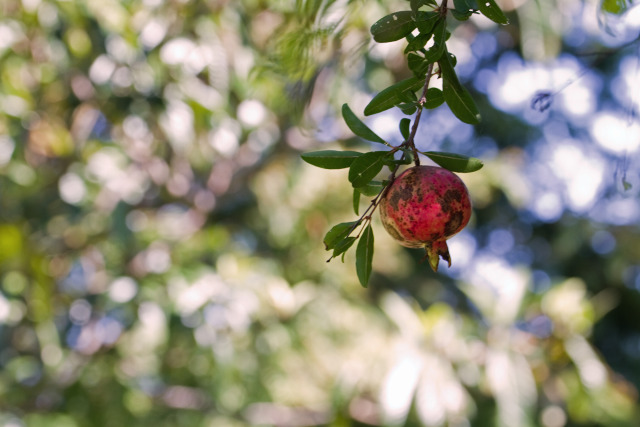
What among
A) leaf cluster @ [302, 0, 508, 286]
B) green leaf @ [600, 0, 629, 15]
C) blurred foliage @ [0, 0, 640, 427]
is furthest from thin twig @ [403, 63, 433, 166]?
blurred foliage @ [0, 0, 640, 427]

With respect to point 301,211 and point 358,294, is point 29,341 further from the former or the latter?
point 358,294

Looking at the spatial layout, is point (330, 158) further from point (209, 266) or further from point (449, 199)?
point (209, 266)

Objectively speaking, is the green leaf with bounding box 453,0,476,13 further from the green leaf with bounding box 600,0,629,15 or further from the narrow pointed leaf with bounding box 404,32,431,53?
the green leaf with bounding box 600,0,629,15

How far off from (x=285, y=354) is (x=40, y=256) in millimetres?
830

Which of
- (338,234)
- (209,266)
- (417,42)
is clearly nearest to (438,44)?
(417,42)

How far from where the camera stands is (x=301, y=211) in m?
2.28

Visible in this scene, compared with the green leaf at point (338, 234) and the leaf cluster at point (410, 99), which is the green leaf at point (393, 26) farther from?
the green leaf at point (338, 234)

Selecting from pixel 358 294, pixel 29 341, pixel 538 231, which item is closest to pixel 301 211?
pixel 358 294

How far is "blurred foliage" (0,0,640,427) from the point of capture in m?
1.58

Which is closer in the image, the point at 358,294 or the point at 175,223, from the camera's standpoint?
the point at 175,223

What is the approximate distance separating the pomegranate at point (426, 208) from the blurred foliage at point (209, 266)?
0.84 metres

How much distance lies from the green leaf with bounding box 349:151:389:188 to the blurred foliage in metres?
0.88

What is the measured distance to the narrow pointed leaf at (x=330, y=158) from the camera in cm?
39

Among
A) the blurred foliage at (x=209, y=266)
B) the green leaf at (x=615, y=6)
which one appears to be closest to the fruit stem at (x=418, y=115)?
the green leaf at (x=615, y=6)
